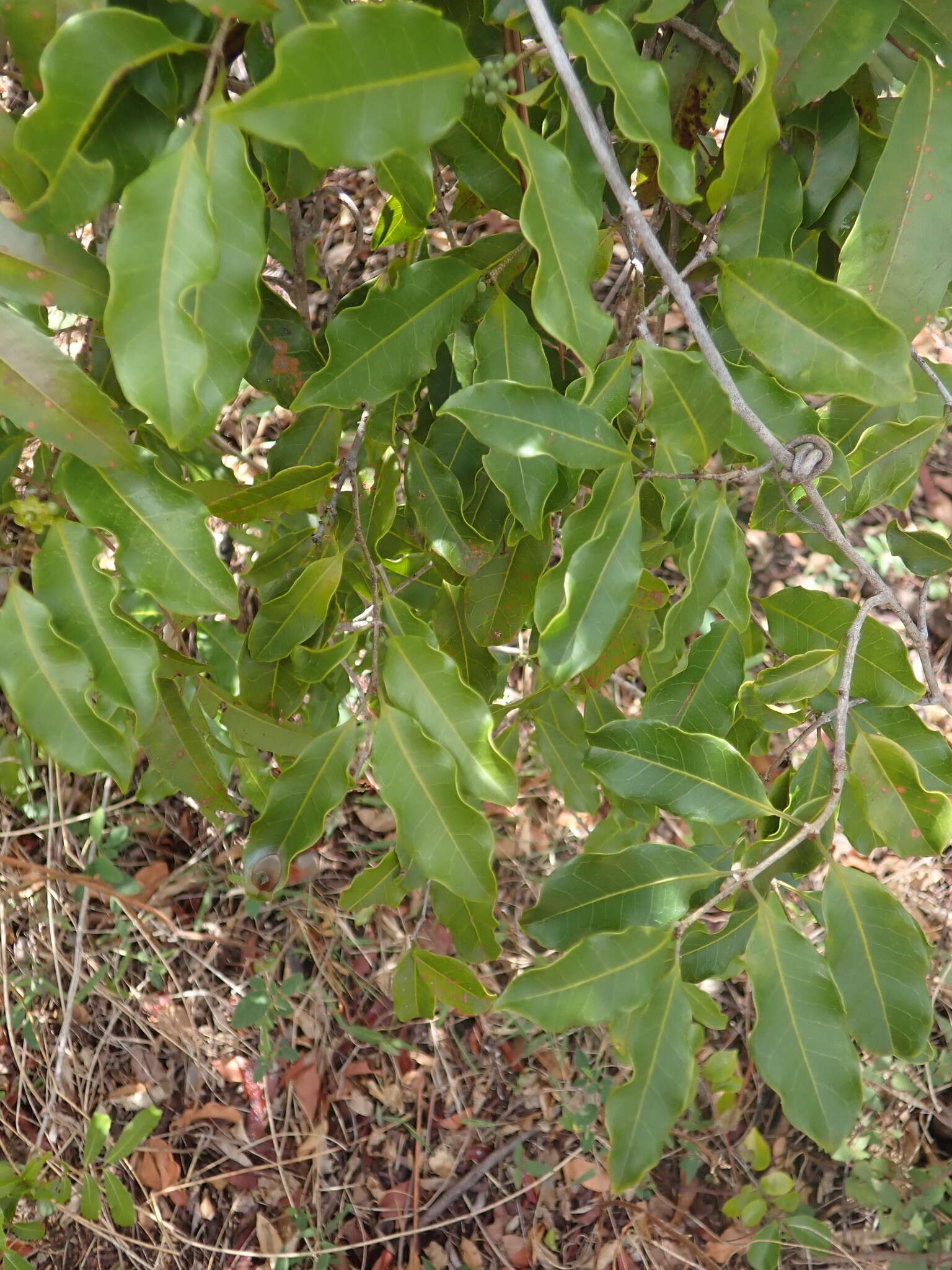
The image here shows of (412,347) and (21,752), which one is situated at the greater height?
(412,347)

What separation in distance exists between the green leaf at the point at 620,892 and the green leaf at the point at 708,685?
0.14 m

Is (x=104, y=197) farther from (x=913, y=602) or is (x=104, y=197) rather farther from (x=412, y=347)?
(x=913, y=602)

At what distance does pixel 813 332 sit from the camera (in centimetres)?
69

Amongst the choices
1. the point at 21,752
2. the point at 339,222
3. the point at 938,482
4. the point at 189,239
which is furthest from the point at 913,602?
the point at 189,239

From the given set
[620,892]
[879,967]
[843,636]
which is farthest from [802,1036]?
[843,636]

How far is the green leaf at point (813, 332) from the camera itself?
0.65 m

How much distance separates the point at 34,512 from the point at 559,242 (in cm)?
48

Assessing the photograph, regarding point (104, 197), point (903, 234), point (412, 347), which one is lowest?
point (412, 347)

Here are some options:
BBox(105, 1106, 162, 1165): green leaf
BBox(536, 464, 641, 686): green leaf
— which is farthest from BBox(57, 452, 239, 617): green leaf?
BBox(105, 1106, 162, 1165): green leaf

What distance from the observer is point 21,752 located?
2049 mm

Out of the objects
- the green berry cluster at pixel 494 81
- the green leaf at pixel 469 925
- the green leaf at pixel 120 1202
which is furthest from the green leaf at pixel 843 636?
the green leaf at pixel 120 1202

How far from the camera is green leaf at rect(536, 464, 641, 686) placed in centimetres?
77

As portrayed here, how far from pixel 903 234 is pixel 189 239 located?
1.67 feet

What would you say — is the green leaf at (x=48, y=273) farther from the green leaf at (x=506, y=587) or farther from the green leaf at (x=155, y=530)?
the green leaf at (x=506, y=587)
